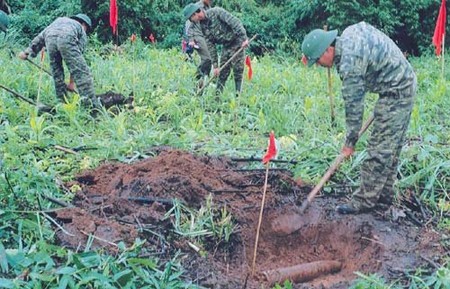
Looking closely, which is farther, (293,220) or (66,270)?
(293,220)

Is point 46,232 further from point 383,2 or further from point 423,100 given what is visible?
point 383,2

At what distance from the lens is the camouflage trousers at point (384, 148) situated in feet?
15.6

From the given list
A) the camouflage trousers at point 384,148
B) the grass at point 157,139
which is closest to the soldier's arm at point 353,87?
the camouflage trousers at point 384,148

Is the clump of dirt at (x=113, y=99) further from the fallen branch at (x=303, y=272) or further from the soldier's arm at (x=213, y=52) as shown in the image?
the fallen branch at (x=303, y=272)

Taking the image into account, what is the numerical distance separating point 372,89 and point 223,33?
4593 millimetres

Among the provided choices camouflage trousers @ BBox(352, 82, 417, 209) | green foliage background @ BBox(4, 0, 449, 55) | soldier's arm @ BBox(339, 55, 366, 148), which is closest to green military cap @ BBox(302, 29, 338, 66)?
soldier's arm @ BBox(339, 55, 366, 148)

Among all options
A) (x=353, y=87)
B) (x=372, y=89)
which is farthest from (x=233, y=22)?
(x=353, y=87)

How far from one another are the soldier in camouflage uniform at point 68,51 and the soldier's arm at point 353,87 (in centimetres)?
424

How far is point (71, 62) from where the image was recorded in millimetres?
7949

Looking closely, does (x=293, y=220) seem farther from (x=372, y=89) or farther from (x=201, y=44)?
(x=201, y=44)

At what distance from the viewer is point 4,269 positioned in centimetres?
363

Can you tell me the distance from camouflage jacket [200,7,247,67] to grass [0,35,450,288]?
0.70 metres

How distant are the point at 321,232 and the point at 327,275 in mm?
464

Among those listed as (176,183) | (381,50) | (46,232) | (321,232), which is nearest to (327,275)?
(321,232)
